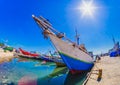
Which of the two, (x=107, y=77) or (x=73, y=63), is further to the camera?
(x=73, y=63)

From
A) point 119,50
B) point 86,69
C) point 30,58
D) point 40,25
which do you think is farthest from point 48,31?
point 30,58

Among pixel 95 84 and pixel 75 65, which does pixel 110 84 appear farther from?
pixel 75 65

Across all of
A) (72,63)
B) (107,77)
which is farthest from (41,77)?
(107,77)

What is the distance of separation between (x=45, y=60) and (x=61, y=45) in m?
44.0

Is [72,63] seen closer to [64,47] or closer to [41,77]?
[64,47]

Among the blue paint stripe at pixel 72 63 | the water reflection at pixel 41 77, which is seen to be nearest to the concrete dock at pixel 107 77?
the water reflection at pixel 41 77

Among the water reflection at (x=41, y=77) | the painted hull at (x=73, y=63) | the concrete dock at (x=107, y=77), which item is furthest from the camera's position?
the painted hull at (x=73, y=63)

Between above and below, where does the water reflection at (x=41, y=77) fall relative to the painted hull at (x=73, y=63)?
below

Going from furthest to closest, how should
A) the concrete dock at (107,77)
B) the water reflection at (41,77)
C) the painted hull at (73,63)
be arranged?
the painted hull at (73,63) → the water reflection at (41,77) → the concrete dock at (107,77)

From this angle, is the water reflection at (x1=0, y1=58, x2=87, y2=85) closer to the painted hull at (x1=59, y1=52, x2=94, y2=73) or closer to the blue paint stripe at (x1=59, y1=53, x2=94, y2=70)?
the painted hull at (x1=59, y1=52, x2=94, y2=73)

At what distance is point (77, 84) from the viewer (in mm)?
20031

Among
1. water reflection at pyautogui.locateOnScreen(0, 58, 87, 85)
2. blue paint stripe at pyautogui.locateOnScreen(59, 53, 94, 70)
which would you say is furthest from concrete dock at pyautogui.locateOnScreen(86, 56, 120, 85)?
blue paint stripe at pyautogui.locateOnScreen(59, 53, 94, 70)

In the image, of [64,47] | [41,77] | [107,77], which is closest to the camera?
[107,77]

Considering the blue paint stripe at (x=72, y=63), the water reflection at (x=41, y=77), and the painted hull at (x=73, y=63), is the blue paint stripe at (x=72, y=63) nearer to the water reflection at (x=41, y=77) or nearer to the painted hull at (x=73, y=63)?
the painted hull at (x=73, y=63)
